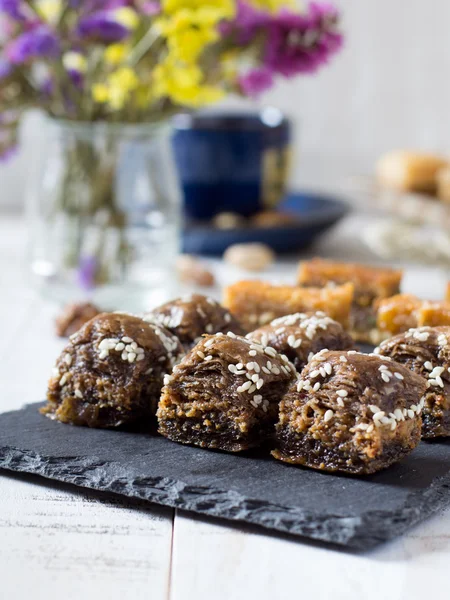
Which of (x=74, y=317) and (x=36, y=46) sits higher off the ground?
(x=36, y=46)

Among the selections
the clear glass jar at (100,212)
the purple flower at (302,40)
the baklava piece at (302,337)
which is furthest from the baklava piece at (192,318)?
the purple flower at (302,40)

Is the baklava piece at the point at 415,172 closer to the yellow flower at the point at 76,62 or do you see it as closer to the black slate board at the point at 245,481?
the yellow flower at the point at 76,62

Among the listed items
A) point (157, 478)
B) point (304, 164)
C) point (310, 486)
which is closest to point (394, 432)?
point (310, 486)

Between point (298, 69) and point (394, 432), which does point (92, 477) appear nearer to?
point (394, 432)

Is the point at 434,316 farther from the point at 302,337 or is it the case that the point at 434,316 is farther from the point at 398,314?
the point at 302,337

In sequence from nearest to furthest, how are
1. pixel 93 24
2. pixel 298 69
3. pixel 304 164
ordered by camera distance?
pixel 93 24
pixel 298 69
pixel 304 164

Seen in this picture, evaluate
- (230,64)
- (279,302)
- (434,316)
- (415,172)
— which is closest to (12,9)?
(230,64)
